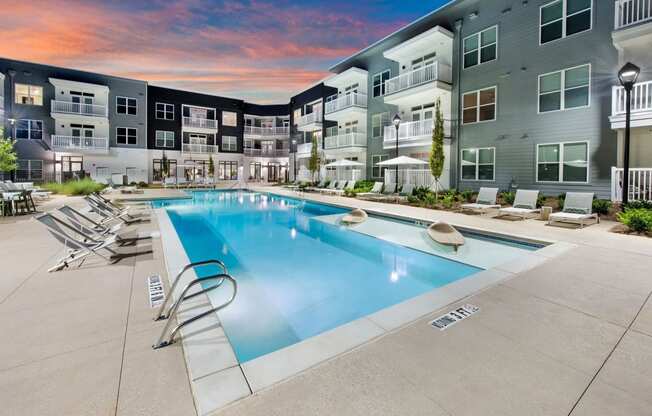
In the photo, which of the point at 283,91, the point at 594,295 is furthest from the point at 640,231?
the point at 283,91

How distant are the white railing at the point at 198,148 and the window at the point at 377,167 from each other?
21439mm

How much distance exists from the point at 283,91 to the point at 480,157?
26.0 m

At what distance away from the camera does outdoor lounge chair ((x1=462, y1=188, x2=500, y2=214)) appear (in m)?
11.6

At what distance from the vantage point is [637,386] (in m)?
2.25

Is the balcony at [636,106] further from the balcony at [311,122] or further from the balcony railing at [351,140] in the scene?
the balcony at [311,122]

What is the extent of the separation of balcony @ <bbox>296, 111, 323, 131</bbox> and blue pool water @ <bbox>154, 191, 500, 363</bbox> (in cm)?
2030

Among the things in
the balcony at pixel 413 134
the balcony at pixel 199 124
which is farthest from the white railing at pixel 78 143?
the balcony at pixel 413 134

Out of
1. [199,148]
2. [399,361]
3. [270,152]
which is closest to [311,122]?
[270,152]

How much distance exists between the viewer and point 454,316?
340cm

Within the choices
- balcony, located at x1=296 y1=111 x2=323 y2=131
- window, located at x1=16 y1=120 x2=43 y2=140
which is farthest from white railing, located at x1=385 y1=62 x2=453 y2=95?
window, located at x1=16 y1=120 x2=43 y2=140

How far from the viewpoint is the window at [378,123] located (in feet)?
71.5

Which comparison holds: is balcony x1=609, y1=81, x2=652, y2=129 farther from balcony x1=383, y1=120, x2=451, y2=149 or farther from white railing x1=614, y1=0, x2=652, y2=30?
balcony x1=383, y1=120, x2=451, y2=149

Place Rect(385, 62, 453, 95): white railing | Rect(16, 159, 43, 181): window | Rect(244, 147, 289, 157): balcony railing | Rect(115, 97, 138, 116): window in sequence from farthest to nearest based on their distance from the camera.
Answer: Rect(244, 147, 289, 157): balcony railing → Rect(115, 97, 138, 116): window → Rect(16, 159, 43, 181): window → Rect(385, 62, 453, 95): white railing

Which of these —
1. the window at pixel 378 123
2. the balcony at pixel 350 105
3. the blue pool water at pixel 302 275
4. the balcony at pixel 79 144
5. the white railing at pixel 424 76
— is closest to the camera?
the blue pool water at pixel 302 275
